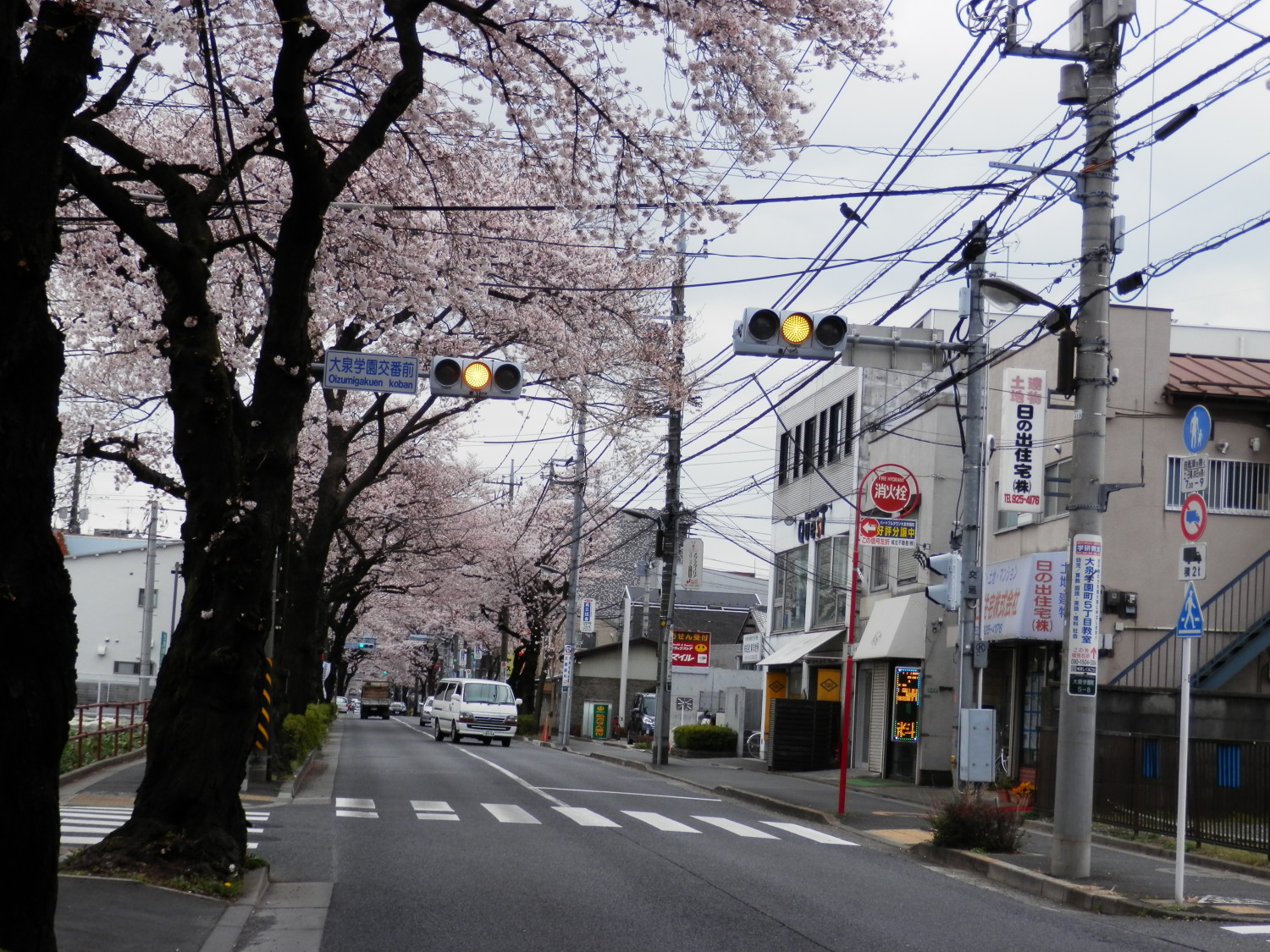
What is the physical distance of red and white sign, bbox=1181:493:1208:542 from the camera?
11234 millimetres

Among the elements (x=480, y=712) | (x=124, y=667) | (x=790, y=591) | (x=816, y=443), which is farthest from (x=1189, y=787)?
(x=124, y=667)

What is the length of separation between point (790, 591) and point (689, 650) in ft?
11.2

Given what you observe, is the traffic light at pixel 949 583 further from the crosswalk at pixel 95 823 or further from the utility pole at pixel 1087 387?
the crosswalk at pixel 95 823

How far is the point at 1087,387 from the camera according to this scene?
513 inches

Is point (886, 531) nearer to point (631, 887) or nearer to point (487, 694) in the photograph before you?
point (631, 887)

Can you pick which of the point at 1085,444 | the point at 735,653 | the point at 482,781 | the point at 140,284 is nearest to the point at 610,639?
the point at 735,653

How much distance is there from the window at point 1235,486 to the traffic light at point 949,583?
4.80m

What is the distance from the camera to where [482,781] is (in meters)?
23.2

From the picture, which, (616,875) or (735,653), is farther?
(735,653)

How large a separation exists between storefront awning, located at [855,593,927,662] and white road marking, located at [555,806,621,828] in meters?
10.4

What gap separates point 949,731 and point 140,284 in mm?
17402

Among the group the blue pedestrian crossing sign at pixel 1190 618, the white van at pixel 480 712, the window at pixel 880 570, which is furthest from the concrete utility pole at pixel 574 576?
the blue pedestrian crossing sign at pixel 1190 618

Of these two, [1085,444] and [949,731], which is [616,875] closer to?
[1085,444]

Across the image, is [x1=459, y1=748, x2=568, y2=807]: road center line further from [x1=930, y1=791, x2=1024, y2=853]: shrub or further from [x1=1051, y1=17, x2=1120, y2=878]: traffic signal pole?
[x1=1051, y1=17, x2=1120, y2=878]: traffic signal pole
